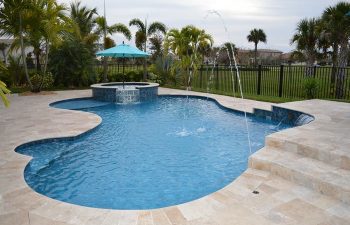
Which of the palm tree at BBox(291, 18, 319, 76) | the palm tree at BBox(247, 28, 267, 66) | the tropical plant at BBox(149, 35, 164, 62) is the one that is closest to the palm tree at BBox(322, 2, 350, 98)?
the palm tree at BBox(291, 18, 319, 76)

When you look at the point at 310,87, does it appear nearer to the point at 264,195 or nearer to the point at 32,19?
the point at 264,195

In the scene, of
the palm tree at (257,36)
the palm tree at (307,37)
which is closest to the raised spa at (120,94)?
the palm tree at (307,37)

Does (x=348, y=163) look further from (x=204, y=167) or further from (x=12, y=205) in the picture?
(x=12, y=205)

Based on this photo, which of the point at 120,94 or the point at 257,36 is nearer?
the point at 120,94

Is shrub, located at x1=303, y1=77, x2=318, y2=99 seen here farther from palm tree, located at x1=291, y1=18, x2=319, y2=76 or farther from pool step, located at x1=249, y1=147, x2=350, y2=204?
pool step, located at x1=249, y1=147, x2=350, y2=204

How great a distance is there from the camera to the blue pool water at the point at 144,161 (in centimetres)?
451

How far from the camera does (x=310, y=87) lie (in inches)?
450

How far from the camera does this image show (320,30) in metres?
14.7

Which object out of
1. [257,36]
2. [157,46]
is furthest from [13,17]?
[257,36]

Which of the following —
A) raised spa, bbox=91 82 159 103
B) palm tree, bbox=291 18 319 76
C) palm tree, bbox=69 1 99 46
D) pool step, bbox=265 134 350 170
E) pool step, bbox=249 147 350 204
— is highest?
palm tree, bbox=69 1 99 46

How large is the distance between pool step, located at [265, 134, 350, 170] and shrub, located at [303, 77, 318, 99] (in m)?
6.89

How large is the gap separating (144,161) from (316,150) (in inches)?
125

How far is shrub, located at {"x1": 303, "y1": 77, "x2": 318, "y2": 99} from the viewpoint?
11359 millimetres

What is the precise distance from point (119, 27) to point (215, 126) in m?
13.2
